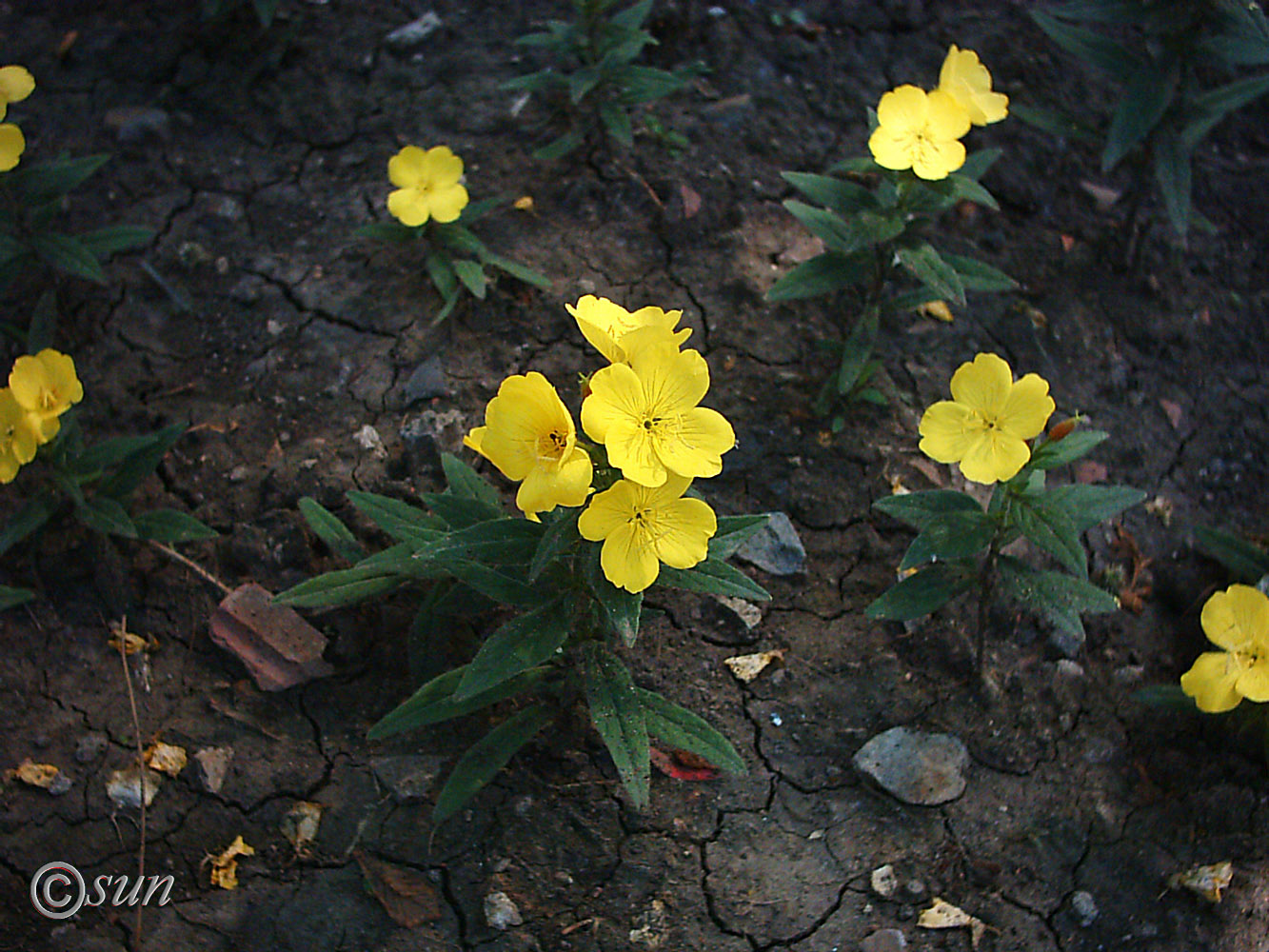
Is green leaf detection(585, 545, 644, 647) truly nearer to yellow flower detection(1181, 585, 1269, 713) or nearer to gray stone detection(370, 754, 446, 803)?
gray stone detection(370, 754, 446, 803)

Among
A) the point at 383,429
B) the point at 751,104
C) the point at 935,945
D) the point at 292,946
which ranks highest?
the point at 751,104

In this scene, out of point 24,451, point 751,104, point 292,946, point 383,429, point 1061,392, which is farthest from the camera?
point 751,104

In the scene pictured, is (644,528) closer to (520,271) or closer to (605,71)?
(520,271)

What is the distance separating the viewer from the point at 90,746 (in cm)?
251

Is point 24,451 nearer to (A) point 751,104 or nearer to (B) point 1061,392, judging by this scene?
(A) point 751,104

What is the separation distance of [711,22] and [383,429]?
6.62ft

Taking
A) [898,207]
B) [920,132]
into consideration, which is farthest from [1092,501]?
[920,132]

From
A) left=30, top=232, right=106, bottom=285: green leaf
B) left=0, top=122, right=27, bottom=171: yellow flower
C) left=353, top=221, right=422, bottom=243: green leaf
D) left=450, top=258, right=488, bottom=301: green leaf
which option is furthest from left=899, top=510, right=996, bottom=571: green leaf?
left=0, top=122, right=27, bottom=171: yellow flower

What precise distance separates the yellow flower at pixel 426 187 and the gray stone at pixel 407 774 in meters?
1.54

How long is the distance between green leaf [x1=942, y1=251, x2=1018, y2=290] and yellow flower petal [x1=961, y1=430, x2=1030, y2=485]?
681 mm

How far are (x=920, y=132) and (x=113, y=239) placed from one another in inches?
93.3

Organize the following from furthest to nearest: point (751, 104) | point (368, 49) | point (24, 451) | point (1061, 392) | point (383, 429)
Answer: point (368, 49) → point (751, 104) → point (1061, 392) → point (383, 429) → point (24, 451)

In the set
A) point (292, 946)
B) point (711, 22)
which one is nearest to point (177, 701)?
point (292, 946)

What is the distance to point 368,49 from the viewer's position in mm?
3883
